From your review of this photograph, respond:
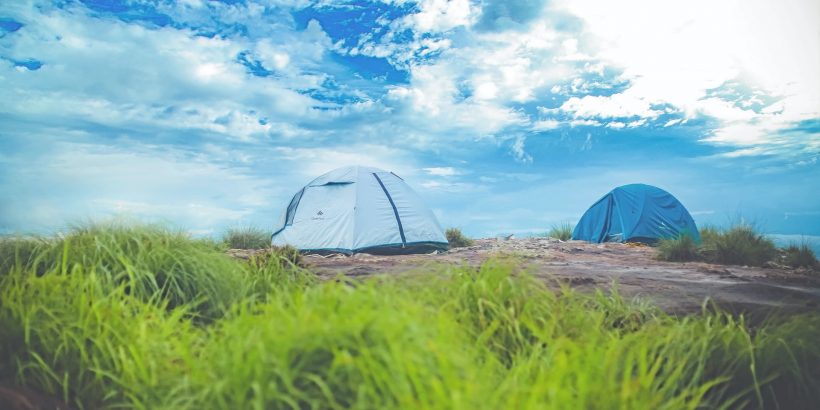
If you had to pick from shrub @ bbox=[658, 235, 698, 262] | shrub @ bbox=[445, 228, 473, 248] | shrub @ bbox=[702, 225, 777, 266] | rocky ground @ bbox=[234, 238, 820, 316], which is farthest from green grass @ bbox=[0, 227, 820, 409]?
shrub @ bbox=[445, 228, 473, 248]

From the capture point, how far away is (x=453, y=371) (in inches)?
88.2

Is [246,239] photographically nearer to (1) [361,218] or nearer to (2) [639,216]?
(1) [361,218]

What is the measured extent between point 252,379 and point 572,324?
225cm

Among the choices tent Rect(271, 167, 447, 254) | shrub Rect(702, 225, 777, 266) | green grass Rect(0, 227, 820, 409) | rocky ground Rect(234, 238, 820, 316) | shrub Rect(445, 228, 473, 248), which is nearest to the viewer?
green grass Rect(0, 227, 820, 409)

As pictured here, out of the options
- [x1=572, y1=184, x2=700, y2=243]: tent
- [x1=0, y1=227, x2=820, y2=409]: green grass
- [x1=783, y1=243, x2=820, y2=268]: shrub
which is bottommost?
[x1=0, y1=227, x2=820, y2=409]: green grass

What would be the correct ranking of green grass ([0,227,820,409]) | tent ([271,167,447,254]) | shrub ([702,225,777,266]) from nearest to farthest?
green grass ([0,227,820,409]) < shrub ([702,225,777,266]) < tent ([271,167,447,254])

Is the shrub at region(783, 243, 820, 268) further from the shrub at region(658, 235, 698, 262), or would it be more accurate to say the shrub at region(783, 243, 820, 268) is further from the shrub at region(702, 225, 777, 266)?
the shrub at region(658, 235, 698, 262)

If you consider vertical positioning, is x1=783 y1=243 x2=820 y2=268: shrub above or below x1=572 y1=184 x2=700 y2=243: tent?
below

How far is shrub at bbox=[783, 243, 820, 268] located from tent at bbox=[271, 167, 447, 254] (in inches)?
294

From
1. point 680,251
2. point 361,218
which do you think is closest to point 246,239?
point 361,218

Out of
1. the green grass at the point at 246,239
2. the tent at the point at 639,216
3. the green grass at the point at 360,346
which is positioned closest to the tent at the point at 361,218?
the green grass at the point at 246,239

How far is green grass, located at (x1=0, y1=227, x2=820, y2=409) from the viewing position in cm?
225

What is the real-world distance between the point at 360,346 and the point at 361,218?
1047 cm

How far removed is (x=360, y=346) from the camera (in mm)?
2256
